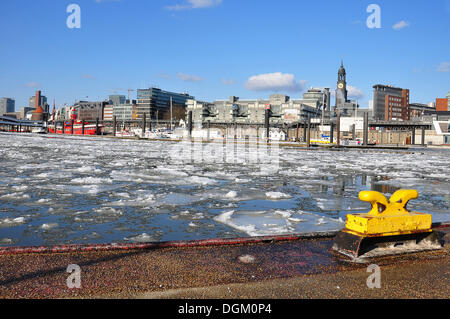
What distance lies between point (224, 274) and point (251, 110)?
6809 inches

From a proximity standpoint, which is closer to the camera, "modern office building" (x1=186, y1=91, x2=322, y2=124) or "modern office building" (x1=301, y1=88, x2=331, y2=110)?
"modern office building" (x1=186, y1=91, x2=322, y2=124)

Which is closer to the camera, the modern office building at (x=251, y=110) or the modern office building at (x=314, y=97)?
the modern office building at (x=251, y=110)

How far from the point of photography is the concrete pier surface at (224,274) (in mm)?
3012

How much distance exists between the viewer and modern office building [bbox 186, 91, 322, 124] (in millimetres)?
164500

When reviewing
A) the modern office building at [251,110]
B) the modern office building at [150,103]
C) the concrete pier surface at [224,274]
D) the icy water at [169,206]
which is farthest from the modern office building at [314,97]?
the concrete pier surface at [224,274]

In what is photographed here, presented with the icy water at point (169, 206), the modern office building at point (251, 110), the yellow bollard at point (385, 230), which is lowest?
the icy water at point (169, 206)

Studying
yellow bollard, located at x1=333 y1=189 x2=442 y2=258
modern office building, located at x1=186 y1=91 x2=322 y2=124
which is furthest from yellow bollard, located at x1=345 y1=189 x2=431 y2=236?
modern office building, located at x1=186 y1=91 x2=322 y2=124

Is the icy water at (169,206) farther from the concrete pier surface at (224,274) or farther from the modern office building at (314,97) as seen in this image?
the modern office building at (314,97)

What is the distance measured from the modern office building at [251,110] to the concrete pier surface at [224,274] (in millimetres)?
156192

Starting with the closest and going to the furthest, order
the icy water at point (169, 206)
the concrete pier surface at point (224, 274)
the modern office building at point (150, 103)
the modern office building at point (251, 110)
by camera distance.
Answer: the concrete pier surface at point (224, 274)
the icy water at point (169, 206)
the modern office building at point (251, 110)
the modern office building at point (150, 103)

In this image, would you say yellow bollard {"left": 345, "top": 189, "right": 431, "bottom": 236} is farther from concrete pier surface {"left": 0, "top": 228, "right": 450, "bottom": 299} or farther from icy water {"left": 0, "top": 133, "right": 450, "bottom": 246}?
icy water {"left": 0, "top": 133, "right": 450, "bottom": 246}

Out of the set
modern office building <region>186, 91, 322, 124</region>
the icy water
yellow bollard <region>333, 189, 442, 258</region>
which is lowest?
the icy water

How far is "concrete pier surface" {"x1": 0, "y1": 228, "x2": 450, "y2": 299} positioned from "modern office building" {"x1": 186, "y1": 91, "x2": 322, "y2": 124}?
512ft

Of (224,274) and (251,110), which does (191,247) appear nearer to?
(224,274)
